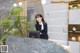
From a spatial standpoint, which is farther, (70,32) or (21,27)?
(70,32)

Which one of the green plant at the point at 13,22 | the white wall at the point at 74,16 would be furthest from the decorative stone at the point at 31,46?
the white wall at the point at 74,16

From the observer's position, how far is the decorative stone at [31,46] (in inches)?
73.9

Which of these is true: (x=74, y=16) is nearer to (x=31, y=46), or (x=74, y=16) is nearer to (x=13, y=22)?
(x=13, y=22)

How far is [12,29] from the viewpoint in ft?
9.14

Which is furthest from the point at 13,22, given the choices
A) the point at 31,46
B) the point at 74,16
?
the point at 74,16

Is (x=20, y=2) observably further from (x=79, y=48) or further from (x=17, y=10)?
(x=79, y=48)

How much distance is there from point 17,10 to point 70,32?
1.57 metres

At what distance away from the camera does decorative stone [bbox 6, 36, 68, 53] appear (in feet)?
6.16

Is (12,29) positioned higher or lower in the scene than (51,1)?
lower

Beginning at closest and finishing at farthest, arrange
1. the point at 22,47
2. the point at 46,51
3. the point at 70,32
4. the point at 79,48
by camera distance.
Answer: the point at 46,51 → the point at 22,47 → the point at 79,48 → the point at 70,32

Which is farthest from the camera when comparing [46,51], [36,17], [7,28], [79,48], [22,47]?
[79,48]

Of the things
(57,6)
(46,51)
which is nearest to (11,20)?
(46,51)

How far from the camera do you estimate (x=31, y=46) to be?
6.59 feet

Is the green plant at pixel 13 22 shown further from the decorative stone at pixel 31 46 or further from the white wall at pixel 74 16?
the white wall at pixel 74 16
